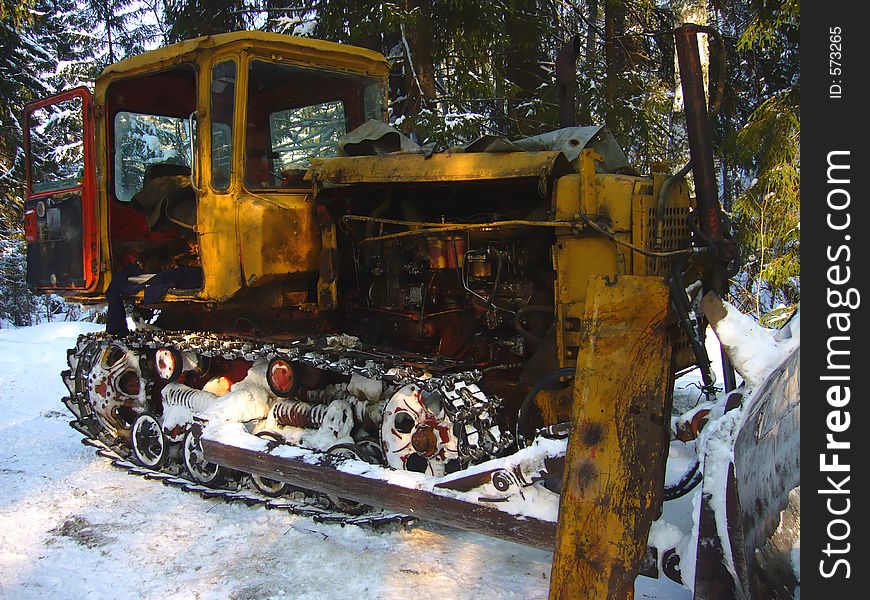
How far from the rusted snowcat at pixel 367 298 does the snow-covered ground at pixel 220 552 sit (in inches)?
9.8

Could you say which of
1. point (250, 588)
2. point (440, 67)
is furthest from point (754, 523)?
point (440, 67)

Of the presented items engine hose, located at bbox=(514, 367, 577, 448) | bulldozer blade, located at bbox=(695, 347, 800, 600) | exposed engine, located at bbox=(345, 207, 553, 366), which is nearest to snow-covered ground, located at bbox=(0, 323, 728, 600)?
bulldozer blade, located at bbox=(695, 347, 800, 600)

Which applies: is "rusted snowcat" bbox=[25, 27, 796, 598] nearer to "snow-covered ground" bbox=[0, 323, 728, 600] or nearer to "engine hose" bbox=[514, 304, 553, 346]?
"engine hose" bbox=[514, 304, 553, 346]

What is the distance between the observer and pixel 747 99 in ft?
46.7

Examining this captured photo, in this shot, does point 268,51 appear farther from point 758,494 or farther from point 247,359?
point 758,494

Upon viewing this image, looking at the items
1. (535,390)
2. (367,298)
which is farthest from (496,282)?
(367,298)

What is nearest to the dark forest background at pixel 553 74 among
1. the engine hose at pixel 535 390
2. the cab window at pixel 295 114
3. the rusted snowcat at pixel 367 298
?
the cab window at pixel 295 114

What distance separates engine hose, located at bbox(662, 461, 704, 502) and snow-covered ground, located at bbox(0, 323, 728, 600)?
38 millimetres

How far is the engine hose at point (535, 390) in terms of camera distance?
3.50m

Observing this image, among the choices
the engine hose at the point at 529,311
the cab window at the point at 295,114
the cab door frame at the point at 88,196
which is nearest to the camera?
the engine hose at the point at 529,311

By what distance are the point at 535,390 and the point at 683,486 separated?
773 millimetres

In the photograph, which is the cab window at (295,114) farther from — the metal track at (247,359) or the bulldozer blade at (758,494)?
the bulldozer blade at (758,494)

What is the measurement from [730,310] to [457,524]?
5.26 feet
